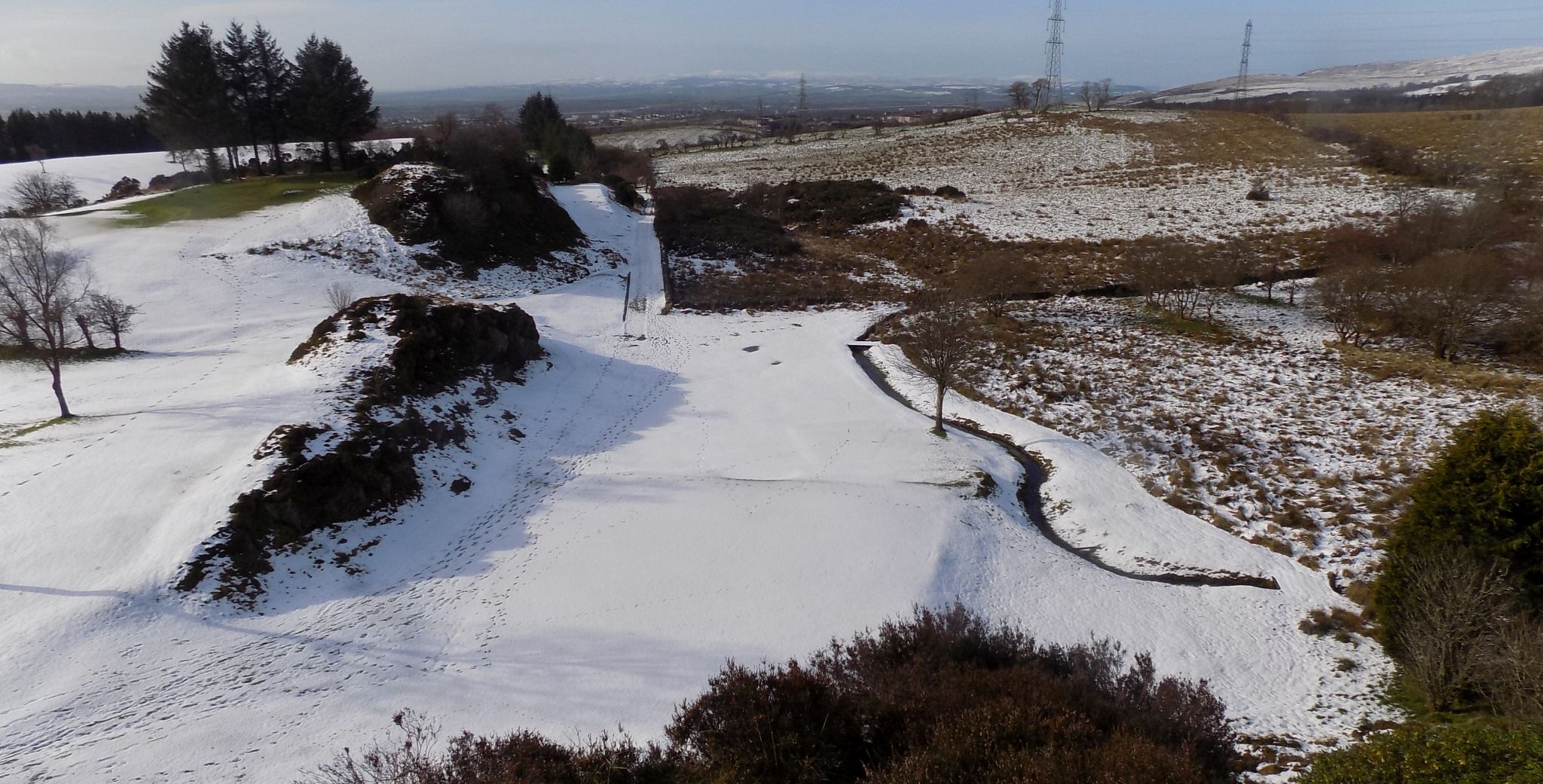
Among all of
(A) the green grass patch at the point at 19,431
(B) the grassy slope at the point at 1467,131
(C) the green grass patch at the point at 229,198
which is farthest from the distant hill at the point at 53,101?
(B) the grassy slope at the point at 1467,131

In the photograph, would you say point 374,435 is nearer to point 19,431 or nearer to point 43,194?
point 19,431

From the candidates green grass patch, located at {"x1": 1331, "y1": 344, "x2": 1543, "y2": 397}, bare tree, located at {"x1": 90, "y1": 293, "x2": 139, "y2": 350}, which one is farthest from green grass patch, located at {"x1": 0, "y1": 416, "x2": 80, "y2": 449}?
green grass patch, located at {"x1": 1331, "y1": 344, "x2": 1543, "y2": 397}

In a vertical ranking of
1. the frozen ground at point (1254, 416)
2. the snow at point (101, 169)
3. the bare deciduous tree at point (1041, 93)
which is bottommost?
the frozen ground at point (1254, 416)

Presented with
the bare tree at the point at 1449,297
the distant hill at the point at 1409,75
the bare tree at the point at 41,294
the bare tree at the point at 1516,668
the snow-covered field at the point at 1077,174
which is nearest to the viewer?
the bare tree at the point at 1516,668

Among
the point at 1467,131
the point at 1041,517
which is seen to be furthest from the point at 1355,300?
the point at 1467,131

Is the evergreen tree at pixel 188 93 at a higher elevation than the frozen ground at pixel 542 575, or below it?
higher

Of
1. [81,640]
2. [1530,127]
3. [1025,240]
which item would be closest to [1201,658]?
[81,640]

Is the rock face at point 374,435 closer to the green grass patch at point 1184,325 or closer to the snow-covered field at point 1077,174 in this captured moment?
the green grass patch at point 1184,325

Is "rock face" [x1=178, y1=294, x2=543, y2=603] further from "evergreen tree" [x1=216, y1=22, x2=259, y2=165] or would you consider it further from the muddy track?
"evergreen tree" [x1=216, y1=22, x2=259, y2=165]
